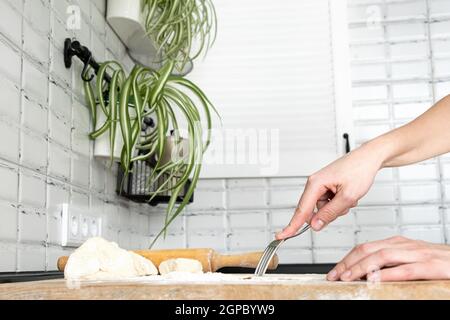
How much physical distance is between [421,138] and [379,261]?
1.53 feet

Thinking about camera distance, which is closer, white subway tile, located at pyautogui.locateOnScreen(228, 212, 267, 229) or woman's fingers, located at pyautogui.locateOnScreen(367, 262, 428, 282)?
woman's fingers, located at pyautogui.locateOnScreen(367, 262, 428, 282)

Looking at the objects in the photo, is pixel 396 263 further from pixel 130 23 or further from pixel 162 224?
pixel 162 224

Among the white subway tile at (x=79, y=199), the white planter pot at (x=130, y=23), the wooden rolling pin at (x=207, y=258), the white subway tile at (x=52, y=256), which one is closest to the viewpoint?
the wooden rolling pin at (x=207, y=258)

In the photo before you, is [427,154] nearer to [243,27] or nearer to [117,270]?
[117,270]

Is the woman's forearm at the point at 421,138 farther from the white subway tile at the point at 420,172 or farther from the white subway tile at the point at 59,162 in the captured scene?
the white subway tile at the point at 420,172

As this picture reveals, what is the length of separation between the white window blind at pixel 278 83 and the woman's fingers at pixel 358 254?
115 cm

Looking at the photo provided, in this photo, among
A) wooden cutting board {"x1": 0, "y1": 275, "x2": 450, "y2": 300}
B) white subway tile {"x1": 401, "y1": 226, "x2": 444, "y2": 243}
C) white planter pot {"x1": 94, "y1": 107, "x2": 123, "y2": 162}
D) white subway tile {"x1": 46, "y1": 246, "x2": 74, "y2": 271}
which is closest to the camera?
wooden cutting board {"x1": 0, "y1": 275, "x2": 450, "y2": 300}

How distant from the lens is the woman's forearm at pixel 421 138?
1146 millimetres

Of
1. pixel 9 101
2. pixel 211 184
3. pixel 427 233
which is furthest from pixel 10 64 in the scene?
pixel 427 233

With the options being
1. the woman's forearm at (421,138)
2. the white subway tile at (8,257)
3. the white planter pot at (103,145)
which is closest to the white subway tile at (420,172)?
the woman's forearm at (421,138)

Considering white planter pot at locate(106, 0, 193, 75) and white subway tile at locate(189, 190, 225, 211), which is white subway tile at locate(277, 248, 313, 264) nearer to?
white subway tile at locate(189, 190, 225, 211)

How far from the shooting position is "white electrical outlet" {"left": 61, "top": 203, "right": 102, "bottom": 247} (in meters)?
1.34

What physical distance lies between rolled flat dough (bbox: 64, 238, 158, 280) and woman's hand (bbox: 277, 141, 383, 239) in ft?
0.79

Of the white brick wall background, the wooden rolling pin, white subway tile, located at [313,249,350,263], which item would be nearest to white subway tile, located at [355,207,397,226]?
the white brick wall background
